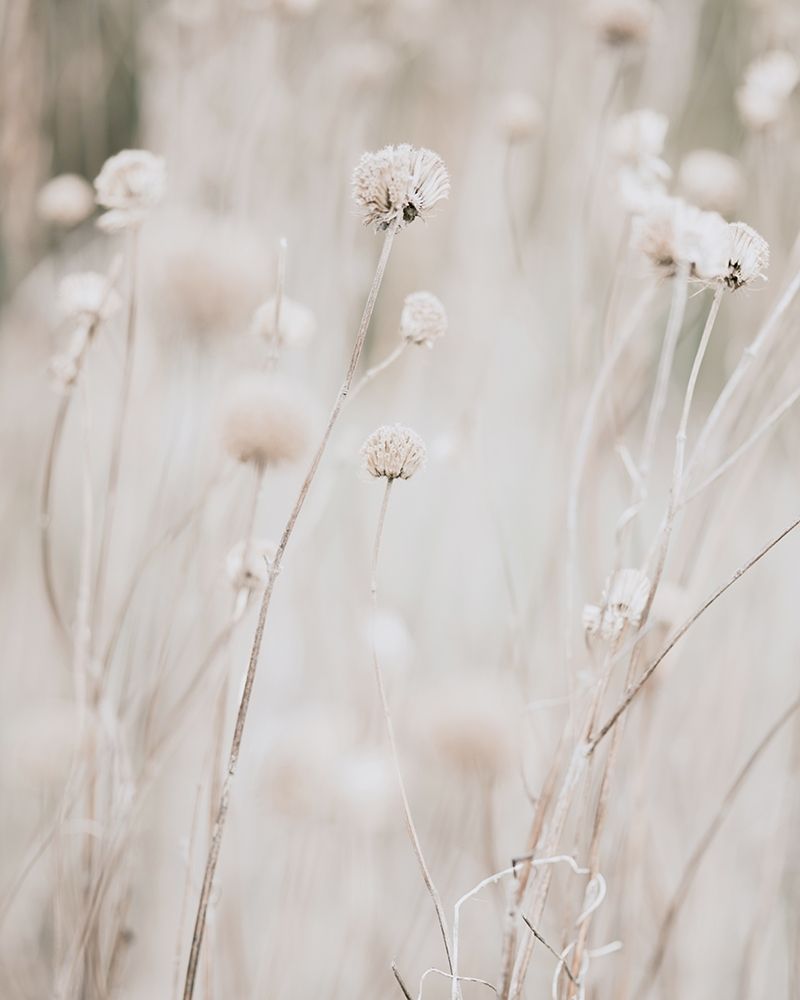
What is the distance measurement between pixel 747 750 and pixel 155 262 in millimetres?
691

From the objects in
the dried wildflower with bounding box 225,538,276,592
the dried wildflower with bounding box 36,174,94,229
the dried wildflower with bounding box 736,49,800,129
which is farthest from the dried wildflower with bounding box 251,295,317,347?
the dried wildflower with bounding box 736,49,800,129

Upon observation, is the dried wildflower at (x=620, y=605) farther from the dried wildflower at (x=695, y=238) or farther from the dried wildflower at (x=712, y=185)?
the dried wildflower at (x=712, y=185)

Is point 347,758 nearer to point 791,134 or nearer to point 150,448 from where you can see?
point 150,448

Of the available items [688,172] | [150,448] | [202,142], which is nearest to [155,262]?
[150,448]

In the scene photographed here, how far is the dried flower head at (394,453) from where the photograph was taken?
0.33 metres

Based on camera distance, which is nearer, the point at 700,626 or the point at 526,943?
the point at 526,943

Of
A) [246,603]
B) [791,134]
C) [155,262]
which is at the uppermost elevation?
[791,134]

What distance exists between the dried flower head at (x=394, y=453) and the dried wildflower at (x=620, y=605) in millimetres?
87

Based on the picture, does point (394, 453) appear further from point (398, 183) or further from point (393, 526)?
point (393, 526)

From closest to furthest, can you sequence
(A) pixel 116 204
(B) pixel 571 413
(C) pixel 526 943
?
(C) pixel 526 943 → (A) pixel 116 204 → (B) pixel 571 413

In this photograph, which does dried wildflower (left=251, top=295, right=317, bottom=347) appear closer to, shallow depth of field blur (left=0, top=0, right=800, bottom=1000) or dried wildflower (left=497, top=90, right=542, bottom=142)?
shallow depth of field blur (left=0, top=0, right=800, bottom=1000)

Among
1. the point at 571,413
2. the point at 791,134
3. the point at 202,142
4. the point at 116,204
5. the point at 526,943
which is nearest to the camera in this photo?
the point at 526,943

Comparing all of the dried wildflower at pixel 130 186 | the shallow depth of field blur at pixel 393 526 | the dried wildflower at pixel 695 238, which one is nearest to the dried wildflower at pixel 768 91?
the shallow depth of field blur at pixel 393 526

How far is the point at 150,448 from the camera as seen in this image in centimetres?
83
